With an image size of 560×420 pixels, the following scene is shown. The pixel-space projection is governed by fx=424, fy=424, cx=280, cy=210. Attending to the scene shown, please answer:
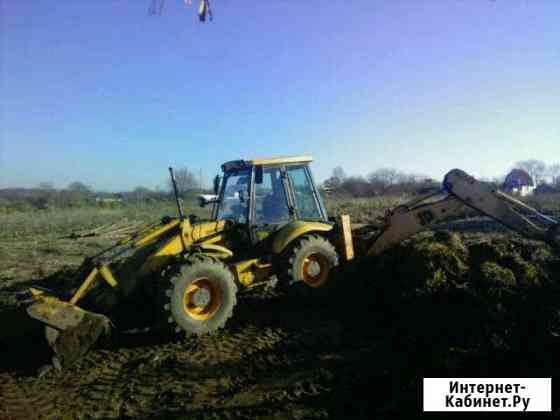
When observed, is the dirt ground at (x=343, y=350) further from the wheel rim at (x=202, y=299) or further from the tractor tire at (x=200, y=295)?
the wheel rim at (x=202, y=299)

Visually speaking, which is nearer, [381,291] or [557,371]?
[557,371]

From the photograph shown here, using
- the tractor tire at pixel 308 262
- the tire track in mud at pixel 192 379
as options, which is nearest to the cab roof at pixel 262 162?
the tractor tire at pixel 308 262

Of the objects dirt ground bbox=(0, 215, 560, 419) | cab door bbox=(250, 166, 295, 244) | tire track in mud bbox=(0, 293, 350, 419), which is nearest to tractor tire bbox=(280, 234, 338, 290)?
dirt ground bbox=(0, 215, 560, 419)

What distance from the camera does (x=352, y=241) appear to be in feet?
24.9

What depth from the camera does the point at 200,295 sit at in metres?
5.70

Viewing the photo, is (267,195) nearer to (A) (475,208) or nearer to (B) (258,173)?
(B) (258,173)

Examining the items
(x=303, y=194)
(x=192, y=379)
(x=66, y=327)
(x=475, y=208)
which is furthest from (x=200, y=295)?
(x=475, y=208)

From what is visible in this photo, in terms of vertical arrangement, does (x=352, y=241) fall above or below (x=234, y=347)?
above

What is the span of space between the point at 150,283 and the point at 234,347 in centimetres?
153

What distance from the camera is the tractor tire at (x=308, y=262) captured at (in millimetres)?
6566

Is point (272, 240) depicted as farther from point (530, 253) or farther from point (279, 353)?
point (530, 253)

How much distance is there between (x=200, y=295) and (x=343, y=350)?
6.56 feet

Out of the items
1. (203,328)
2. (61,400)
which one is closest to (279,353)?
(203,328)

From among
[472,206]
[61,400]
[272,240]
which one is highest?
[472,206]
